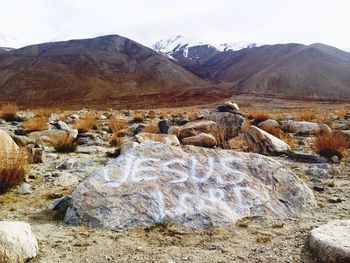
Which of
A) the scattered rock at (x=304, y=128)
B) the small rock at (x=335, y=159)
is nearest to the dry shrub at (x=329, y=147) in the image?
the small rock at (x=335, y=159)

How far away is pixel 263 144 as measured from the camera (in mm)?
8148

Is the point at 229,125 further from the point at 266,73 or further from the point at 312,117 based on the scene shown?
the point at 266,73

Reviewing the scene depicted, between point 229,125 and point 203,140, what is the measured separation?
1.82 m

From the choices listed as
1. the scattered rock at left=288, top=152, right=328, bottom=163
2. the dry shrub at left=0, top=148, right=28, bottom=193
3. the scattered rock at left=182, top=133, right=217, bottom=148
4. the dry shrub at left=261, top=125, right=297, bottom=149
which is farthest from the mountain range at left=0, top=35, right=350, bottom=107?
the dry shrub at left=0, top=148, right=28, bottom=193

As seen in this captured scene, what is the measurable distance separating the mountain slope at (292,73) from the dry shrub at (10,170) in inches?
2481

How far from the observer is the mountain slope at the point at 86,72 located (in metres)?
77.8

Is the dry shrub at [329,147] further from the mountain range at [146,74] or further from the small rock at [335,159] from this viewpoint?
the mountain range at [146,74]

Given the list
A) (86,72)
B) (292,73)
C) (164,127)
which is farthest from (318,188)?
(86,72)

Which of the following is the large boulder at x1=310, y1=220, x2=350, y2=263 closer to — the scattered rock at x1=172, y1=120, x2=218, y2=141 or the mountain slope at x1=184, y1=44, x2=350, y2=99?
the scattered rock at x1=172, y1=120, x2=218, y2=141

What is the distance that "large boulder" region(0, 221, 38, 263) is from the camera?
10.0ft

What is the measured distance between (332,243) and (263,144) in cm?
503

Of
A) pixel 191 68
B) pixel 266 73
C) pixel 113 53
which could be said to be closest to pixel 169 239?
pixel 266 73

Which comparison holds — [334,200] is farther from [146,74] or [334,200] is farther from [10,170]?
[146,74]

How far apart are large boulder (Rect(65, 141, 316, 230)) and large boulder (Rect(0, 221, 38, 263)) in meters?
0.80
